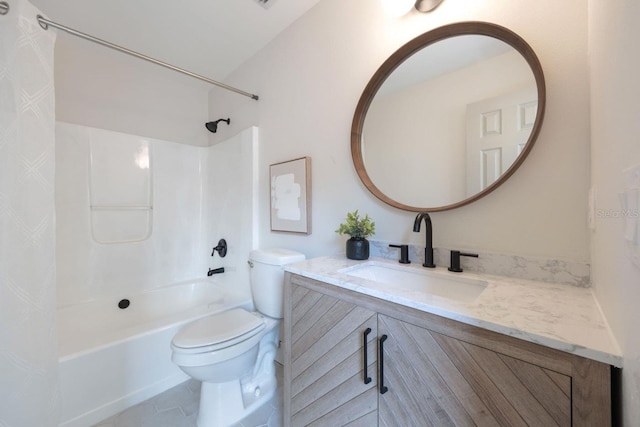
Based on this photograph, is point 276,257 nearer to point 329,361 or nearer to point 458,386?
point 329,361

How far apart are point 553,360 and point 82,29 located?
3041 mm

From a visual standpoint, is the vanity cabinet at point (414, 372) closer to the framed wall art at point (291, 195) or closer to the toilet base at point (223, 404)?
the toilet base at point (223, 404)

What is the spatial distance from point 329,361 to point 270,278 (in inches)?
27.2

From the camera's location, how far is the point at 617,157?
1.52ft

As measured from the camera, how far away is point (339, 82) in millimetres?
1398

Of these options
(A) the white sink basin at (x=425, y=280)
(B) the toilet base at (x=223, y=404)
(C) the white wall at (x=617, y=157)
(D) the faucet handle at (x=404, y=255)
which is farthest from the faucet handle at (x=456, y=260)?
(B) the toilet base at (x=223, y=404)

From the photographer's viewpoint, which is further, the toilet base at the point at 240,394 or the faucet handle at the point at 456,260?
the toilet base at the point at 240,394

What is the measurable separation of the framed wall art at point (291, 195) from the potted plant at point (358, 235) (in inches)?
16.8

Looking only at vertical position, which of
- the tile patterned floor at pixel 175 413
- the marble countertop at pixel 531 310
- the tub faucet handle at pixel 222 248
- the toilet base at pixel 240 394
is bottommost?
the tile patterned floor at pixel 175 413

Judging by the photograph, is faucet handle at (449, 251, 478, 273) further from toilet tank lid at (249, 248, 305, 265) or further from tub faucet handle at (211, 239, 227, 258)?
tub faucet handle at (211, 239, 227, 258)

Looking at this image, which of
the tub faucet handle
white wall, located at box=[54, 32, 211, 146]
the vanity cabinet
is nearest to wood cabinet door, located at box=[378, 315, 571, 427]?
the vanity cabinet

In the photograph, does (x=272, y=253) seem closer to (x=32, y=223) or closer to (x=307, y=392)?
(x=307, y=392)

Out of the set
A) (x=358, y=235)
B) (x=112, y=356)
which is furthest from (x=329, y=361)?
(x=112, y=356)

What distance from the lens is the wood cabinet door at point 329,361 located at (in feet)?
2.49
